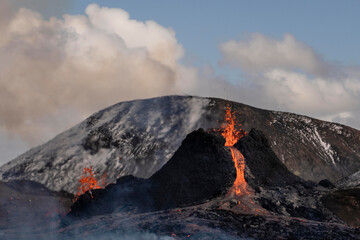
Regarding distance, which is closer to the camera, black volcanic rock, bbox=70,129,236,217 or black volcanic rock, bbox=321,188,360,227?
black volcanic rock, bbox=70,129,236,217

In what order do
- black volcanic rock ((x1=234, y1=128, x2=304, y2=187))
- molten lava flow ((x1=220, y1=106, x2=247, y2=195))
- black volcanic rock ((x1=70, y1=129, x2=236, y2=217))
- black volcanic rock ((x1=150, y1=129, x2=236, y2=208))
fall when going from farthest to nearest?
black volcanic rock ((x1=234, y1=128, x2=304, y2=187)), black volcanic rock ((x1=70, y1=129, x2=236, y2=217)), black volcanic rock ((x1=150, y1=129, x2=236, y2=208)), molten lava flow ((x1=220, y1=106, x2=247, y2=195))

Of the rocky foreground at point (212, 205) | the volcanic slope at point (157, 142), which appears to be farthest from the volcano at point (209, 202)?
the volcanic slope at point (157, 142)

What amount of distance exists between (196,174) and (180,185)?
1.79 metres

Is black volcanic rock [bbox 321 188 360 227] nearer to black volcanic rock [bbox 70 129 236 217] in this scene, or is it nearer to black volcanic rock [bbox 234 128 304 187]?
black volcanic rock [bbox 234 128 304 187]

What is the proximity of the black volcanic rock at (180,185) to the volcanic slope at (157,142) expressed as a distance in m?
55.4

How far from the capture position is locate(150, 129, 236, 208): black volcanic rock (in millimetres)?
48812

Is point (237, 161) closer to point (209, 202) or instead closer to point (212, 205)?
point (209, 202)

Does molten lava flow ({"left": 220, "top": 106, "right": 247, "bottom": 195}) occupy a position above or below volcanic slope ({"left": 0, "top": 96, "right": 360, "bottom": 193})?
below

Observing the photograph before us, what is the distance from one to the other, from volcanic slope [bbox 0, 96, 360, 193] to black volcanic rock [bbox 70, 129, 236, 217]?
55.4 metres

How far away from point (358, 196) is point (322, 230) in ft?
61.1

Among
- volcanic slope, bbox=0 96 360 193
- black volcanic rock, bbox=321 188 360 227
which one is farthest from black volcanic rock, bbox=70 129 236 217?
volcanic slope, bbox=0 96 360 193

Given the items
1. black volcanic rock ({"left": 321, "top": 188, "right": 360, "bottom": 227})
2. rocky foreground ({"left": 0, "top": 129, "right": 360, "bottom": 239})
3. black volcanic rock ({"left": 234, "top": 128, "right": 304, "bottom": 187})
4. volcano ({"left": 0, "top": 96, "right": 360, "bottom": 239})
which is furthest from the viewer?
black volcanic rock ({"left": 234, "top": 128, "right": 304, "bottom": 187})

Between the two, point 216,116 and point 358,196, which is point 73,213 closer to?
point 358,196

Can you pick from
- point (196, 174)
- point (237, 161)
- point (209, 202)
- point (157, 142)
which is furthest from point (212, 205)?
point (157, 142)
